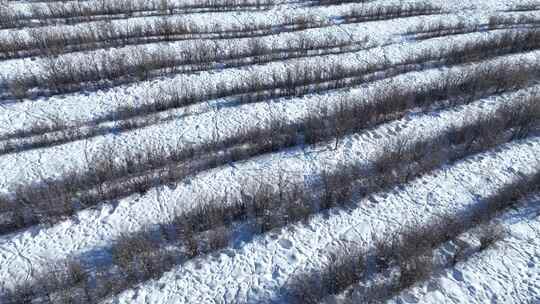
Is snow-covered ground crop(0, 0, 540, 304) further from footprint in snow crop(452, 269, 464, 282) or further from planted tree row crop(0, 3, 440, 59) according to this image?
planted tree row crop(0, 3, 440, 59)

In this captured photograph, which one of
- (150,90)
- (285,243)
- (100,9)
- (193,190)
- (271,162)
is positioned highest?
(100,9)

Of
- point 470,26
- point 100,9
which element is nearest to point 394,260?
point 470,26

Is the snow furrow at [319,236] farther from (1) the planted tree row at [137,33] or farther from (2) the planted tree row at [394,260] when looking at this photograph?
(1) the planted tree row at [137,33]

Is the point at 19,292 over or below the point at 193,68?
below

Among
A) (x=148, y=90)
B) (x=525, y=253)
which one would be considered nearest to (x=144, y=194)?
(x=148, y=90)

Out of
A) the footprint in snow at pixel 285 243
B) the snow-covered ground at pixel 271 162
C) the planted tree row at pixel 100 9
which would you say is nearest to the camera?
the snow-covered ground at pixel 271 162

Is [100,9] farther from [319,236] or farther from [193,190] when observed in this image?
[319,236]

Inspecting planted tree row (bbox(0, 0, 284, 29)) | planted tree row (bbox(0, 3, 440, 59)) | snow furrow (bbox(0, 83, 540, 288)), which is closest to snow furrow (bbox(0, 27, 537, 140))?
snow furrow (bbox(0, 83, 540, 288))

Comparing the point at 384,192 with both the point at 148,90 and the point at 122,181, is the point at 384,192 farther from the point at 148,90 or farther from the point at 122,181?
the point at 148,90

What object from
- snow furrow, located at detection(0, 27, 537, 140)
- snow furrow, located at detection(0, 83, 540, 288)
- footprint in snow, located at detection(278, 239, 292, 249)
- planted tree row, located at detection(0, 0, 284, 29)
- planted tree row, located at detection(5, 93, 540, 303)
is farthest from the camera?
planted tree row, located at detection(0, 0, 284, 29)

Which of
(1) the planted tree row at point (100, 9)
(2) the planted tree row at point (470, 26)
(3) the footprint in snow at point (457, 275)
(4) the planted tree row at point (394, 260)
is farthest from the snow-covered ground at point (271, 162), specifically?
(2) the planted tree row at point (470, 26)

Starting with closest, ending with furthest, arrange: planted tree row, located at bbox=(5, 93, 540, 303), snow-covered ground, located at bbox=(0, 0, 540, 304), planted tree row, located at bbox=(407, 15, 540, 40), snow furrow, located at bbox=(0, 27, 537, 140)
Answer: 1. planted tree row, located at bbox=(5, 93, 540, 303)
2. snow-covered ground, located at bbox=(0, 0, 540, 304)
3. snow furrow, located at bbox=(0, 27, 537, 140)
4. planted tree row, located at bbox=(407, 15, 540, 40)
